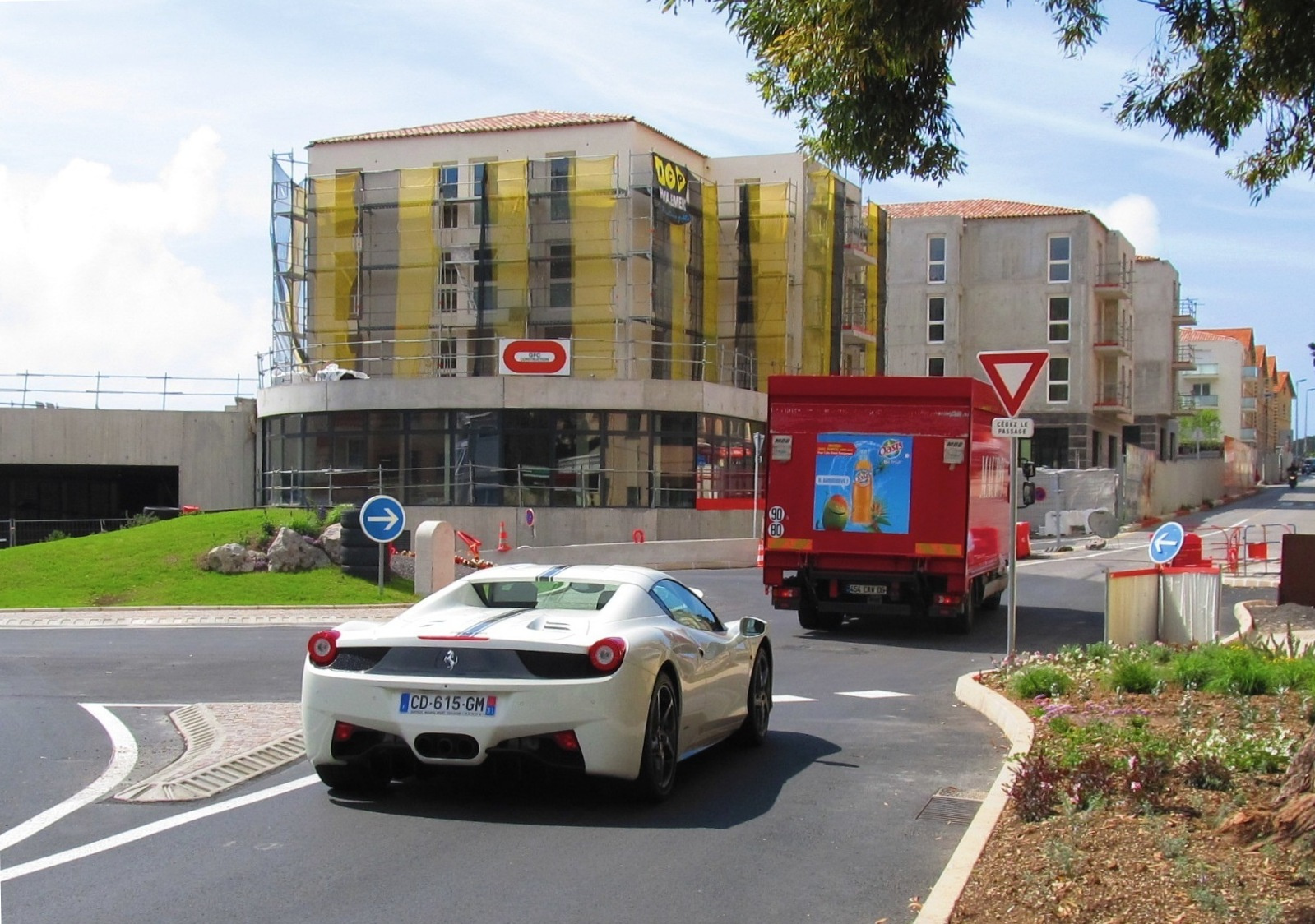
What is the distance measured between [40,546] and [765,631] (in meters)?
22.8

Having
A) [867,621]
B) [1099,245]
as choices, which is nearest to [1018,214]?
[1099,245]

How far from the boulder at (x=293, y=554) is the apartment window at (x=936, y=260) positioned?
4564 cm

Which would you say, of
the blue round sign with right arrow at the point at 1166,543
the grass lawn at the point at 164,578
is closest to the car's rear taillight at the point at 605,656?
the blue round sign with right arrow at the point at 1166,543

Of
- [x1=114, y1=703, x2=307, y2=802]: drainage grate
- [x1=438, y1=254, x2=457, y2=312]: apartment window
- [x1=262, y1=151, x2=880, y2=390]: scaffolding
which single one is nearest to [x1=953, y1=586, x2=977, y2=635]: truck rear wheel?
[x1=114, y1=703, x2=307, y2=802]: drainage grate

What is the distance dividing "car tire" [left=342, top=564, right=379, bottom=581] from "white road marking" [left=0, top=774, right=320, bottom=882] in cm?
1675

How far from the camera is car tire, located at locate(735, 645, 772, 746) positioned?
9.73 meters

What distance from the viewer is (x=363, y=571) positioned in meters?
25.1

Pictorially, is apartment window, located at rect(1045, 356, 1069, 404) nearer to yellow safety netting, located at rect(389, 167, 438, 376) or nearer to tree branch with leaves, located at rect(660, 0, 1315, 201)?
yellow safety netting, located at rect(389, 167, 438, 376)

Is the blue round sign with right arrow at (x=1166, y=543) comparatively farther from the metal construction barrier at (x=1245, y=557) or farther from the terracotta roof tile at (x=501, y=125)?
the terracotta roof tile at (x=501, y=125)

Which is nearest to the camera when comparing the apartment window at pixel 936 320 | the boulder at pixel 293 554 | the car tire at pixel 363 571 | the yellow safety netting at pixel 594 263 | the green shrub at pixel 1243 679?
the green shrub at pixel 1243 679

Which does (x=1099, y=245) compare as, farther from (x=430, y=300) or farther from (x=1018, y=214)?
(x=430, y=300)

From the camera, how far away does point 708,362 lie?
45.8 meters

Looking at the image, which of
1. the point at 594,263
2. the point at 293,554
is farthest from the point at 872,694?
the point at 594,263

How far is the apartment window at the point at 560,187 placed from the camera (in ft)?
151
